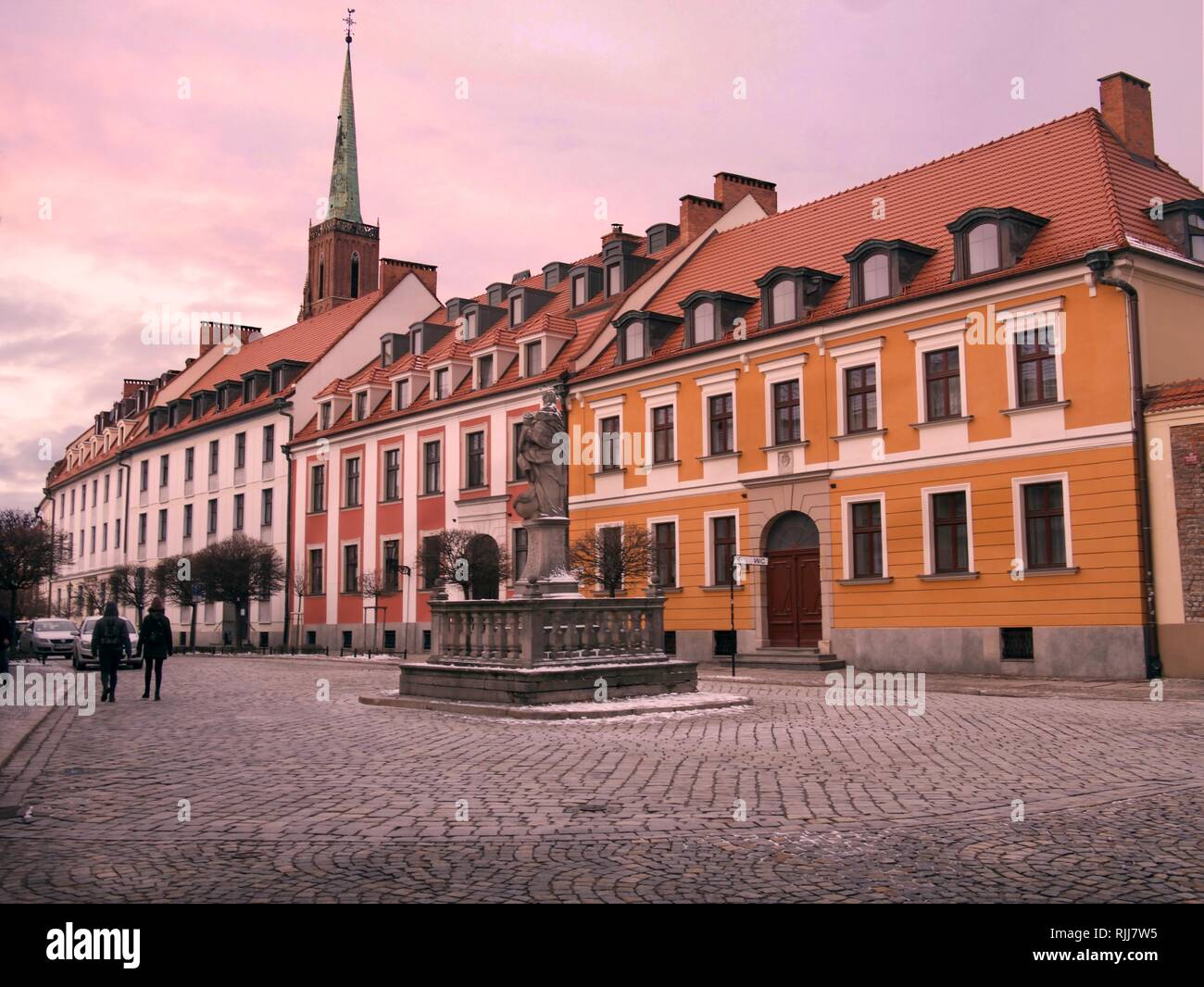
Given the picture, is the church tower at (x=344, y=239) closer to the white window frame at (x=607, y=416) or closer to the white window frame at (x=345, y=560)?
the white window frame at (x=345, y=560)

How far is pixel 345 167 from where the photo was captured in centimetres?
8219

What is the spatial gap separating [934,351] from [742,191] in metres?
15.4

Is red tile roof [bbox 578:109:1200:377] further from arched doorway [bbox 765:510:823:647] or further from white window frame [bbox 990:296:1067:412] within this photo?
arched doorway [bbox 765:510:823:647]

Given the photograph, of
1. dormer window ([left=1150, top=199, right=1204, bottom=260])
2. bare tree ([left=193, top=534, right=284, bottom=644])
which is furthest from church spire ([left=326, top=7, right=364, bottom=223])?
dormer window ([left=1150, top=199, right=1204, bottom=260])

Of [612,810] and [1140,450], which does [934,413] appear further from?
[612,810]

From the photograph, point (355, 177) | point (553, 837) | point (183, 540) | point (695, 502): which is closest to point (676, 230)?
point (695, 502)

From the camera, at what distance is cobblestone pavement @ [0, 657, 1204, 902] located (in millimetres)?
6035

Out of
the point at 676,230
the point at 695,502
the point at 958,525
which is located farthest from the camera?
the point at 676,230

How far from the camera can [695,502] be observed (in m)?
31.4

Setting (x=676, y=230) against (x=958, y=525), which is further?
(x=676, y=230)

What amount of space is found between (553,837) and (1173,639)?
18224 mm
